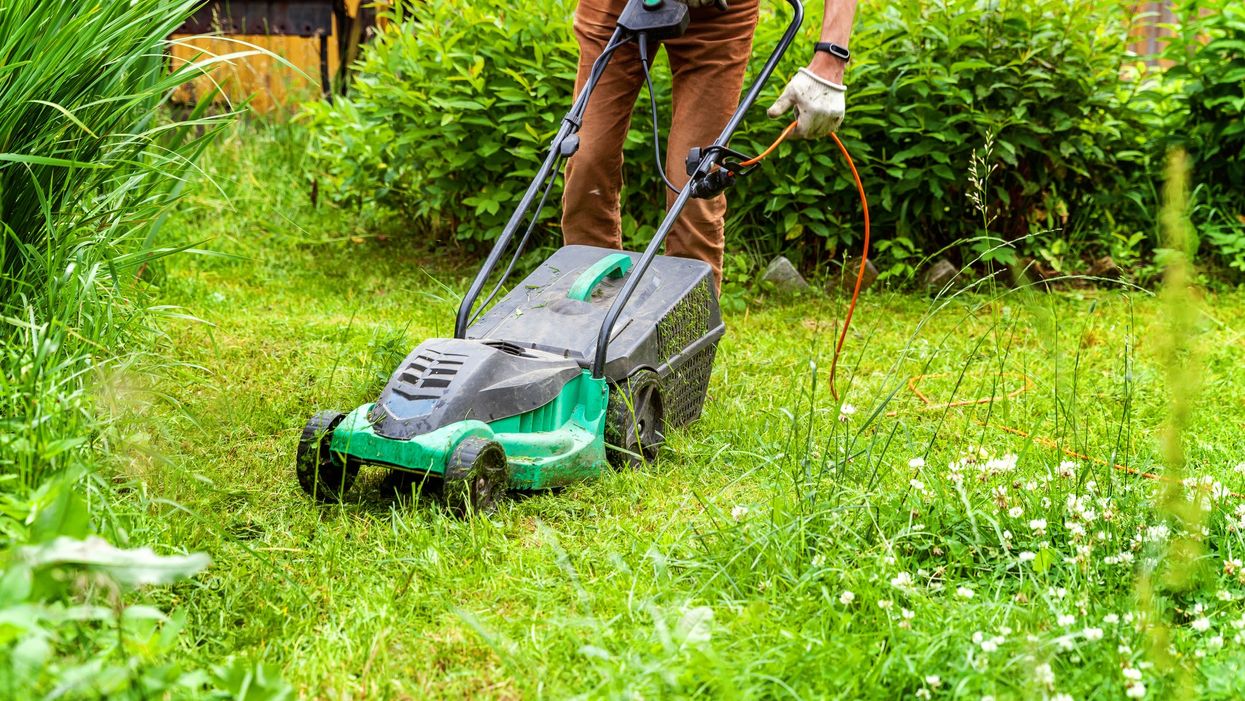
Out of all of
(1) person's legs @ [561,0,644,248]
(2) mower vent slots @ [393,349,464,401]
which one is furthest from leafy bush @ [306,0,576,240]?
(2) mower vent slots @ [393,349,464,401]

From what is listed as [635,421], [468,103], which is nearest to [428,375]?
[635,421]

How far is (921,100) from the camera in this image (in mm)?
4832

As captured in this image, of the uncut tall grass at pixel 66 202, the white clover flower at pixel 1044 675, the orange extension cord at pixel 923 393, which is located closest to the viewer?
the white clover flower at pixel 1044 675

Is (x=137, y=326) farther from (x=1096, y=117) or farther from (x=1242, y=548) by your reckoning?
(x=1096, y=117)

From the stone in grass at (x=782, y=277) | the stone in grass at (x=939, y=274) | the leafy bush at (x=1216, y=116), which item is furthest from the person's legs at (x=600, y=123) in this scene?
the leafy bush at (x=1216, y=116)

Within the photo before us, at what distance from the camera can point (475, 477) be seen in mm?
2338

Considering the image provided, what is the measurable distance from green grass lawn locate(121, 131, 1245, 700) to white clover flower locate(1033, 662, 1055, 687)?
16 millimetres

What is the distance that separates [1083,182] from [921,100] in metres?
0.91

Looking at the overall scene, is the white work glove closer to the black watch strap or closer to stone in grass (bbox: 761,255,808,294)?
the black watch strap

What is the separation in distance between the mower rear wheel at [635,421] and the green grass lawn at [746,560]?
2.1 inches

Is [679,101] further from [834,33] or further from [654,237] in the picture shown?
[654,237]

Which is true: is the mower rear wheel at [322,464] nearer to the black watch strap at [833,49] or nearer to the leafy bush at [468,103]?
the black watch strap at [833,49]

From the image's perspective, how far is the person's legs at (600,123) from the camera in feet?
11.0

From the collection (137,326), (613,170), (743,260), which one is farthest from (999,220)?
(137,326)
